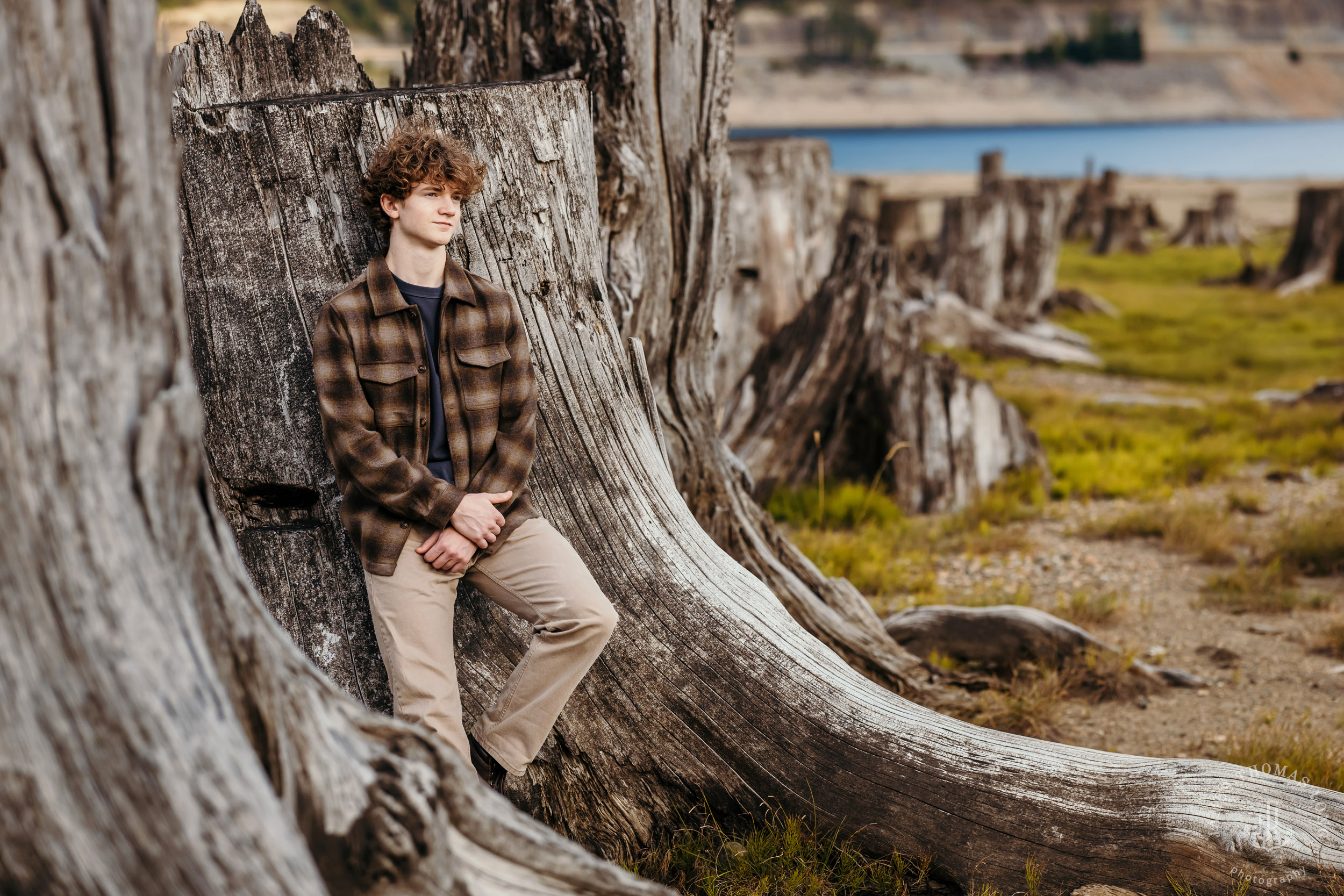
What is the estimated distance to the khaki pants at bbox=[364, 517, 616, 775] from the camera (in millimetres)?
2463

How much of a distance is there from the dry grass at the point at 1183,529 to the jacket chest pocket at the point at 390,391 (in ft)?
15.4

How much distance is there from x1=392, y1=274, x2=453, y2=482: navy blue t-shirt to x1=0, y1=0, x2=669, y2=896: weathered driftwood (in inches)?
35.6

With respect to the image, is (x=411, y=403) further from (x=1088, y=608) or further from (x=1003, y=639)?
(x=1088, y=608)

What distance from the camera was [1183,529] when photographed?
577 cm

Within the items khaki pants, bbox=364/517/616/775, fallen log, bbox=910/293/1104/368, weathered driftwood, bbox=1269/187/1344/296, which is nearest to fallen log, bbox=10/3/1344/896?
khaki pants, bbox=364/517/616/775

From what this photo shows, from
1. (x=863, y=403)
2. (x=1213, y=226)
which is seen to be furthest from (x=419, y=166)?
(x=1213, y=226)

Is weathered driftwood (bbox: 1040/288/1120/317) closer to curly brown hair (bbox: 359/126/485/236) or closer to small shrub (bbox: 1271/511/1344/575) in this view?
small shrub (bbox: 1271/511/1344/575)

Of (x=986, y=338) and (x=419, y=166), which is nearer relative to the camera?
(x=419, y=166)

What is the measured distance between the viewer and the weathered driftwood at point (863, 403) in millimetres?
6273

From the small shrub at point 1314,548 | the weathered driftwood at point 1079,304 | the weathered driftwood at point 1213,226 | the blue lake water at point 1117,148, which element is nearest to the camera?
the small shrub at point 1314,548

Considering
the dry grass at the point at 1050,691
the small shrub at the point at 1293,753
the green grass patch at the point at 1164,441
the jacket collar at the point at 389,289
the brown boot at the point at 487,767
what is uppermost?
the jacket collar at the point at 389,289

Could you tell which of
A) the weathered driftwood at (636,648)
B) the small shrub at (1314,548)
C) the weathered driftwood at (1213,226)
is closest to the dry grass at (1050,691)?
the weathered driftwood at (636,648)

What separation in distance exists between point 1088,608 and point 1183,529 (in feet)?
4.32

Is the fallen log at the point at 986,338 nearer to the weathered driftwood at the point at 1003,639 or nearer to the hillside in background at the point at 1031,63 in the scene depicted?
the weathered driftwood at the point at 1003,639
